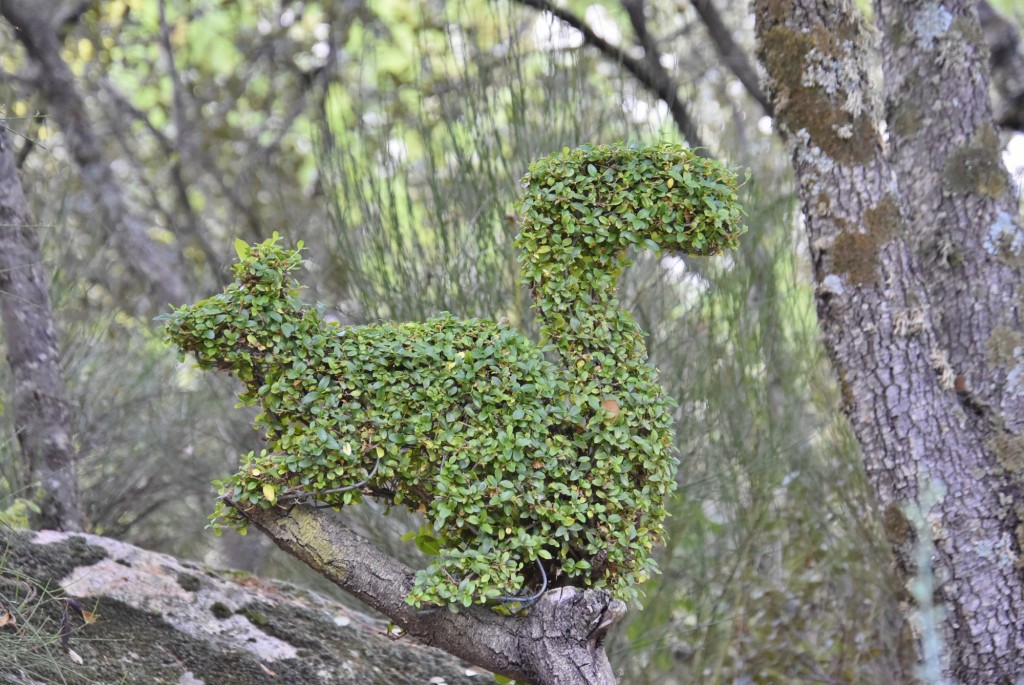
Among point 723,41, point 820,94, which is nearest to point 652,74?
point 723,41

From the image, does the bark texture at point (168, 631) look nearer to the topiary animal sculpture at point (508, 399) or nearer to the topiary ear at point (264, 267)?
the topiary animal sculpture at point (508, 399)

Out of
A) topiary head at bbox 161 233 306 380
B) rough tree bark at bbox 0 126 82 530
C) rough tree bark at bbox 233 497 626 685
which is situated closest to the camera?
rough tree bark at bbox 233 497 626 685

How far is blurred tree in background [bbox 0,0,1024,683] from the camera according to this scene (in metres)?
4.83

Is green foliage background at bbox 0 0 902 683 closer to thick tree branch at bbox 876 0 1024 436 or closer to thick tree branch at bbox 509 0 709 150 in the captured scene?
thick tree branch at bbox 509 0 709 150

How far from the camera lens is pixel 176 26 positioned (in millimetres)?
9914

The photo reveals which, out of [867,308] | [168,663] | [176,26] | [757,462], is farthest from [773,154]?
[176,26]

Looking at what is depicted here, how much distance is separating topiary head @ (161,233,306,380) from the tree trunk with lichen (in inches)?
83.2

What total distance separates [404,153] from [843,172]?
2351 millimetres

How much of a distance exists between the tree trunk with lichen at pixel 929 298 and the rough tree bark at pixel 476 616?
1.29m

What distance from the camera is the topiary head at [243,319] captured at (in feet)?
9.71

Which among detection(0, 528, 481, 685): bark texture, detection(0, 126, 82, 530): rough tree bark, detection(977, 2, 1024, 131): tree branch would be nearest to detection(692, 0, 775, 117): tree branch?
detection(977, 2, 1024, 131): tree branch

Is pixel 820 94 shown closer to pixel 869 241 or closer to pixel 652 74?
pixel 869 241

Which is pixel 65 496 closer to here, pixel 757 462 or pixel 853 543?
pixel 757 462

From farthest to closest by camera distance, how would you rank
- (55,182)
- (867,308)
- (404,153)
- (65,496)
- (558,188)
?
(55,182) → (404,153) → (65,496) → (867,308) → (558,188)
